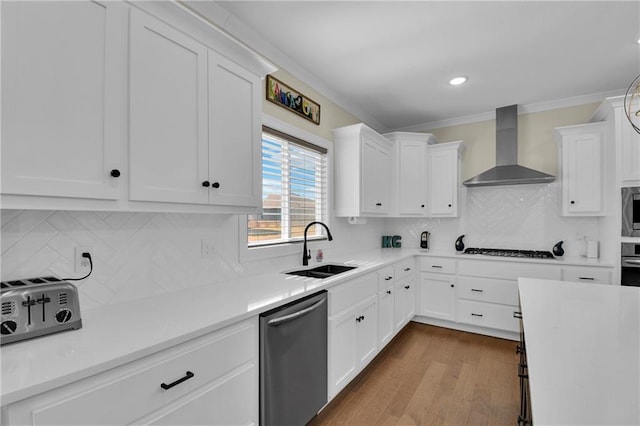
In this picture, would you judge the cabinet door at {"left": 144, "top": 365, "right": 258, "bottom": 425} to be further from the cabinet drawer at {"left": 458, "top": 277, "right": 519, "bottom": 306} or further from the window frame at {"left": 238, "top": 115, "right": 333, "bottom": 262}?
the cabinet drawer at {"left": 458, "top": 277, "right": 519, "bottom": 306}

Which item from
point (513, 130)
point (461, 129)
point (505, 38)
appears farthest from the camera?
point (461, 129)

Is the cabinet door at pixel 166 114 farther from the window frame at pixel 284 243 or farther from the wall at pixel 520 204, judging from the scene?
the wall at pixel 520 204

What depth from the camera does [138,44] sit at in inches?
53.6

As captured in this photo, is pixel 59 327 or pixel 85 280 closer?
pixel 59 327

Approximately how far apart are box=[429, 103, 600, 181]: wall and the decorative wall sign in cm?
230

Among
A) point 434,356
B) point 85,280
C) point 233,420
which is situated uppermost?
point 85,280

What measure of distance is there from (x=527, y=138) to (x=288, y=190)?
3.11m

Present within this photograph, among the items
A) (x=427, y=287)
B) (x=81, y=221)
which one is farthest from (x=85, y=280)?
(x=427, y=287)

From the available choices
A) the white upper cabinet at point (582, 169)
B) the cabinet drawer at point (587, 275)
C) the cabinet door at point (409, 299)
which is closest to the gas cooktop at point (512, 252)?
the cabinet drawer at point (587, 275)

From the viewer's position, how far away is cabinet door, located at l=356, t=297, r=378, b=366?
2495mm

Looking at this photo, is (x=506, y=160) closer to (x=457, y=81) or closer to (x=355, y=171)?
(x=457, y=81)

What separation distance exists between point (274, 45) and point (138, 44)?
4.44ft

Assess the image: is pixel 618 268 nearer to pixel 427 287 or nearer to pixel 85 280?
pixel 427 287

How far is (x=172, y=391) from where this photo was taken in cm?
116
